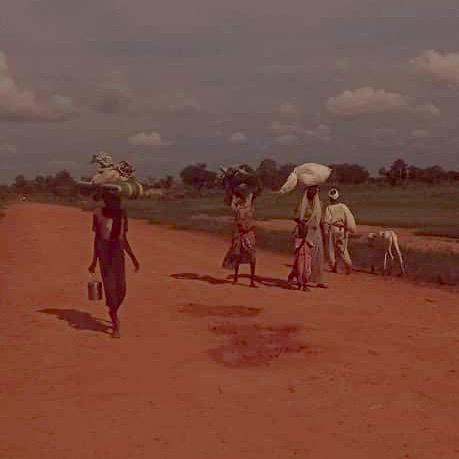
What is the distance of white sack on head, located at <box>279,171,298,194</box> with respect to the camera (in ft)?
42.5

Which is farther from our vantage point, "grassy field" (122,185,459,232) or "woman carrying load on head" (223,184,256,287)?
"grassy field" (122,185,459,232)

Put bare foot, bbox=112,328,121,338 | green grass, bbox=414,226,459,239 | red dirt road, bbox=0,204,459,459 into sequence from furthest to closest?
green grass, bbox=414,226,459,239
bare foot, bbox=112,328,121,338
red dirt road, bbox=0,204,459,459

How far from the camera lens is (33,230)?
3066cm

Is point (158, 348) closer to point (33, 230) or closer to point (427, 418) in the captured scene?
point (427, 418)

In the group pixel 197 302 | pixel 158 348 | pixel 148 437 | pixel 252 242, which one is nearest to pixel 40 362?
pixel 158 348

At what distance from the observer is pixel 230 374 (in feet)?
25.3

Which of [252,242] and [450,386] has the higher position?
[252,242]

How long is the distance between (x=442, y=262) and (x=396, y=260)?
3.37ft

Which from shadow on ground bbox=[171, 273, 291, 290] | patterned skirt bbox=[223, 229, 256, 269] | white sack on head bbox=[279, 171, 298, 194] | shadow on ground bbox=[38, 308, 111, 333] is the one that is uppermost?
white sack on head bbox=[279, 171, 298, 194]

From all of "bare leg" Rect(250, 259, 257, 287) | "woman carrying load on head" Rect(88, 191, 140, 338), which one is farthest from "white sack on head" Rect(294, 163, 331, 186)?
"woman carrying load on head" Rect(88, 191, 140, 338)

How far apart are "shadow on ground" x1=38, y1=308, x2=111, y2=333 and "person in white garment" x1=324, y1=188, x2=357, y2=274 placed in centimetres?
645

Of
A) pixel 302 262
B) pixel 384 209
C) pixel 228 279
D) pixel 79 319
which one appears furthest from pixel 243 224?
pixel 384 209

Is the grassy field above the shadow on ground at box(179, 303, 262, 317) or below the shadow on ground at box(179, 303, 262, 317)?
above

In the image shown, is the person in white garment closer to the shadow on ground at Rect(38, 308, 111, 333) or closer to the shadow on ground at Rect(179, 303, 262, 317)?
the shadow on ground at Rect(179, 303, 262, 317)
